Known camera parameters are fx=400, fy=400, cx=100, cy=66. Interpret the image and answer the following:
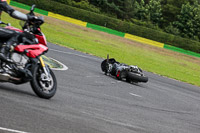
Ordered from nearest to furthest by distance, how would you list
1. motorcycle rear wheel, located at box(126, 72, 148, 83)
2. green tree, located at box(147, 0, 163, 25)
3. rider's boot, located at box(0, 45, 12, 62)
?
rider's boot, located at box(0, 45, 12, 62)
motorcycle rear wheel, located at box(126, 72, 148, 83)
green tree, located at box(147, 0, 163, 25)

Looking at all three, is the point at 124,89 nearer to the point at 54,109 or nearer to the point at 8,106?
the point at 54,109

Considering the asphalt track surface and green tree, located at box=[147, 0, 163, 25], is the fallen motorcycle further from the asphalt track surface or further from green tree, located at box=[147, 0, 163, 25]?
green tree, located at box=[147, 0, 163, 25]

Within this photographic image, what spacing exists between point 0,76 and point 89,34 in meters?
35.1

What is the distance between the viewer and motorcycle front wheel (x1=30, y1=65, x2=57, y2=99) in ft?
23.2

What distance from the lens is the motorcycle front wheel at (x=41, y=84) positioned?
23.2ft

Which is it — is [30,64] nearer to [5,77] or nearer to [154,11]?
[5,77]

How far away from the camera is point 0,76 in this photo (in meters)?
6.76

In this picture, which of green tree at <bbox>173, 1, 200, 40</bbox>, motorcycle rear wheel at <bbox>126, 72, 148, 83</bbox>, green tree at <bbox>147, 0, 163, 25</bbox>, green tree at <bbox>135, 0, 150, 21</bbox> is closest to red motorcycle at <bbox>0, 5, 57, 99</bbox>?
motorcycle rear wheel at <bbox>126, 72, 148, 83</bbox>

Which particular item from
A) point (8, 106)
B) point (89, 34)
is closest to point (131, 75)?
point (8, 106)

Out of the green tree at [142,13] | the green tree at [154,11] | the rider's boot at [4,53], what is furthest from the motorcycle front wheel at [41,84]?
the green tree at [154,11]

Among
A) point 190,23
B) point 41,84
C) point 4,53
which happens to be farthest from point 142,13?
point 4,53

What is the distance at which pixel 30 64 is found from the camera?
7160mm

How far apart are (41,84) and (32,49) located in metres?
0.65

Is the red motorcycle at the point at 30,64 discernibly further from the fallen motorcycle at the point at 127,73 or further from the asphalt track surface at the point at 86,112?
the fallen motorcycle at the point at 127,73
